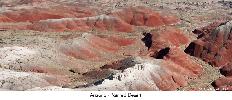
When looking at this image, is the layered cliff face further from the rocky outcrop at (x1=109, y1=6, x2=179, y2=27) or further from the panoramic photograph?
the rocky outcrop at (x1=109, y1=6, x2=179, y2=27)

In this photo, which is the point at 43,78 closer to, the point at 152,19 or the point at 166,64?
the point at 166,64

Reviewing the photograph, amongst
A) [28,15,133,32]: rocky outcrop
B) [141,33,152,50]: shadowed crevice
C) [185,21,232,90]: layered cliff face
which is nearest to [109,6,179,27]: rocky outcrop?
[28,15,133,32]: rocky outcrop

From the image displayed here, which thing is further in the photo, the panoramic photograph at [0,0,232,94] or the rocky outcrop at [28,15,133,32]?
the rocky outcrop at [28,15,133,32]

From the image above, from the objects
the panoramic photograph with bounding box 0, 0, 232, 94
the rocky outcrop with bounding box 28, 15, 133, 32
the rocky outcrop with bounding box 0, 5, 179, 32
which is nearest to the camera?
the panoramic photograph with bounding box 0, 0, 232, 94

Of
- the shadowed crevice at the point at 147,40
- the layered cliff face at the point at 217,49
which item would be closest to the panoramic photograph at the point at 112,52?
the layered cliff face at the point at 217,49

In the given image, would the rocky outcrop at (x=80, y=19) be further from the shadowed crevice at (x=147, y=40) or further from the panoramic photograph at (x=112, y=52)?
the shadowed crevice at (x=147, y=40)

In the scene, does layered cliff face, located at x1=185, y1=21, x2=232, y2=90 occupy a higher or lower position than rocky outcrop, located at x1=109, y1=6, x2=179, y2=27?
higher

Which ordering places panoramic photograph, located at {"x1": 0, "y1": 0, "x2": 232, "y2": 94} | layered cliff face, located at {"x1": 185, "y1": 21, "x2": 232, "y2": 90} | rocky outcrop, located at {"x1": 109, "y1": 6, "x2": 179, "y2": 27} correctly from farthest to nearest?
rocky outcrop, located at {"x1": 109, "y1": 6, "x2": 179, "y2": 27}
layered cliff face, located at {"x1": 185, "y1": 21, "x2": 232, "y2": 90}
panoramic photograph, located at {"x1": 0, "y1": 0, "x2": 232, "y2": 94}

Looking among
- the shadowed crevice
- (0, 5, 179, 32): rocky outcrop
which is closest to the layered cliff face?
the shadowed crevice

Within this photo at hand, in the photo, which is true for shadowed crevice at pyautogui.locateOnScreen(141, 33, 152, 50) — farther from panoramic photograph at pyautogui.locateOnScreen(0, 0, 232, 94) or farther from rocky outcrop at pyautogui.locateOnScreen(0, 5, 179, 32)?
rocky outcrop at pyautogui.locateOnScreen(0, 5, 179, 32)
